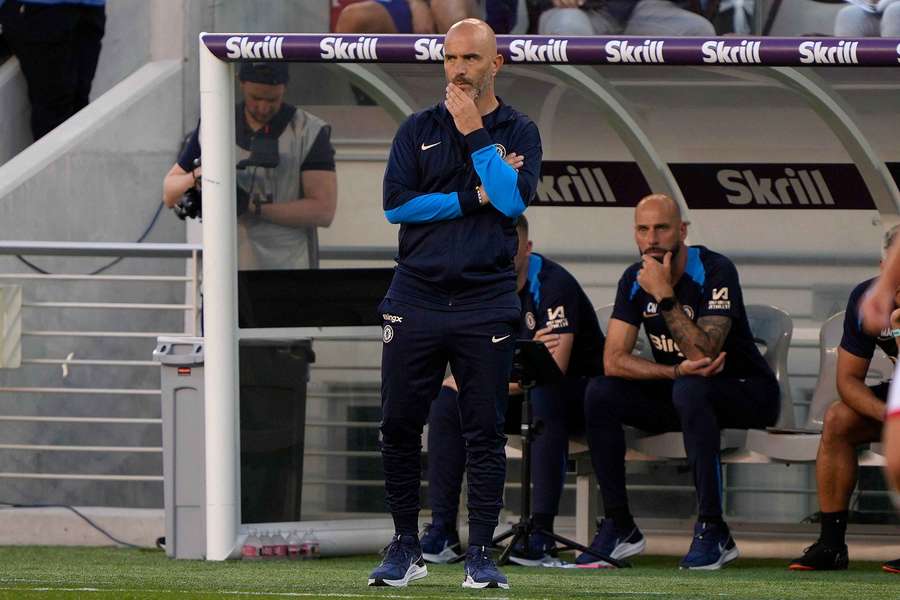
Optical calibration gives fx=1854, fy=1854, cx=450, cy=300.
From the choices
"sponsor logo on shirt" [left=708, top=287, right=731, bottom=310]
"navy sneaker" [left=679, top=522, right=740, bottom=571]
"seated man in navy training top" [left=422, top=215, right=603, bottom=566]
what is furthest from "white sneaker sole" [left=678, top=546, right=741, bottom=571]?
"sponsor logo on shirt" [left=708, top=287, right=731, bottom=310]

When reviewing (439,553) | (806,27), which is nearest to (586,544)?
(439,553)

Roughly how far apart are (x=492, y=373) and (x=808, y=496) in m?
3.49

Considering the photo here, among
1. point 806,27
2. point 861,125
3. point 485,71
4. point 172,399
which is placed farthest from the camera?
point 806,27

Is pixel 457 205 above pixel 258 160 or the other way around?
the other way around

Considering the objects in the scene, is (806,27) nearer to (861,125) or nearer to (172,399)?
(861,125)

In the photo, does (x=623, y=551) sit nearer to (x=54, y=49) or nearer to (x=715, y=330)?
(x=715, y=330)

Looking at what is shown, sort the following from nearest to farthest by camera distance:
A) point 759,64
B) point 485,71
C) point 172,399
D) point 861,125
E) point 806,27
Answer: point 485,71, point 759,64, point 172,399, point 861,125, point 806,27

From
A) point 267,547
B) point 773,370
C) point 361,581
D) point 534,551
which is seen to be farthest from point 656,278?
point 361,581

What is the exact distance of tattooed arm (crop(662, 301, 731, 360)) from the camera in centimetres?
790

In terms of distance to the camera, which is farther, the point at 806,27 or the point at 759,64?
the point at 806,27

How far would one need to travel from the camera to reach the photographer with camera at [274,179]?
8.04 meters

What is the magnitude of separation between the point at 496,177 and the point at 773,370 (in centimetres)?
308

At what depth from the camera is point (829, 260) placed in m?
9.02

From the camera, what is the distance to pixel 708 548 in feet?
25.1
